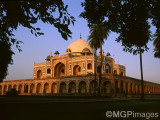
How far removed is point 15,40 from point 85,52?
178ft

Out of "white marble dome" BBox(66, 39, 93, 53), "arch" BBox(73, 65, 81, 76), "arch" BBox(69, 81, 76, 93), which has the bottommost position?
"arch" BBox(69, 81, 76, 93)

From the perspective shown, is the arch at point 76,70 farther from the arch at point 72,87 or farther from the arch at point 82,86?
the arch at point 82,86

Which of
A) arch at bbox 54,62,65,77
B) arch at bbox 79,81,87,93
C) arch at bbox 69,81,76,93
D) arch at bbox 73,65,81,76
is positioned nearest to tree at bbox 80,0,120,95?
arch at bbox 79,81,87,93

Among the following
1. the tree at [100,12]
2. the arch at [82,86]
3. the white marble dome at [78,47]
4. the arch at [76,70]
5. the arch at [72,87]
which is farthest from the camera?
the white marble dome at [78,47]

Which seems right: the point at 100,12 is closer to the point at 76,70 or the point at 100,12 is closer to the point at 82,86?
the point at 82,86

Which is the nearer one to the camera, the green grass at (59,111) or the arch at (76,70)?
the green grass at (59,111)

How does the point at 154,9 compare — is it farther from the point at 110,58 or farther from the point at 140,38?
the point at 110,58

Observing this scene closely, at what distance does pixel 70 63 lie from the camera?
60000 mm

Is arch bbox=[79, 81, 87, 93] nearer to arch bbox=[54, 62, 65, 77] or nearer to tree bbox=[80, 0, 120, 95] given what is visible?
arch bbox=[54, 62, 65, 77]

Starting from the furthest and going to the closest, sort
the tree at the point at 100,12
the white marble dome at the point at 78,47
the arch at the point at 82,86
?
the white marble dome at the point at 78,47, the arch at the point at 82,86, the tree at the point at 100,12

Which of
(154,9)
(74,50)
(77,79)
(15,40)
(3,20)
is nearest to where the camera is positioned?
(3,20)

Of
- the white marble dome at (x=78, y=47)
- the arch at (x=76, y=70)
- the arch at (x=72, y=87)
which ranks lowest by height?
the arch at (x=72, y=87)

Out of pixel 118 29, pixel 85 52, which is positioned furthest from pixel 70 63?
pixel 118 29

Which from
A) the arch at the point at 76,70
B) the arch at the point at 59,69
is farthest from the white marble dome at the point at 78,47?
the arch at the point at 76,70
